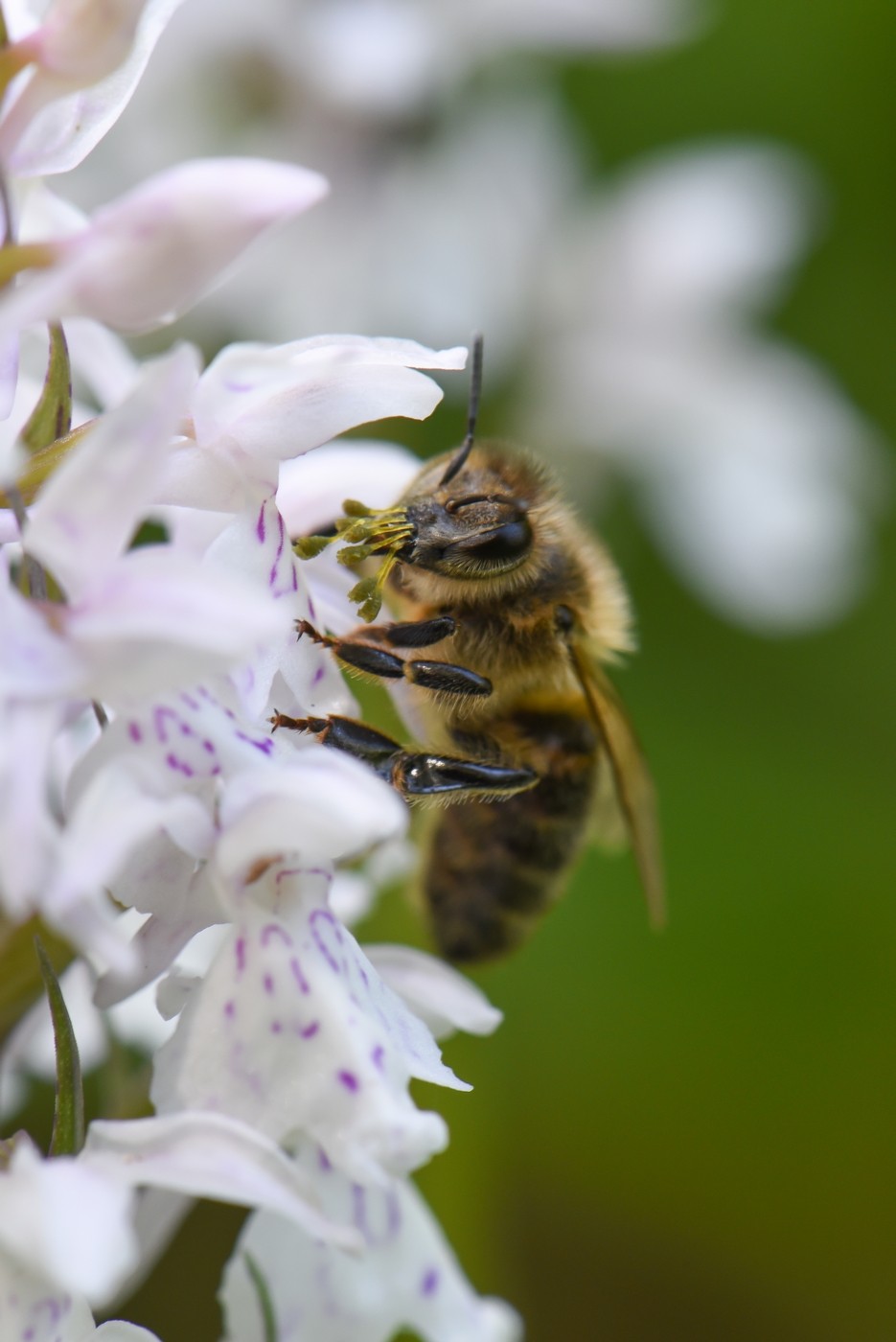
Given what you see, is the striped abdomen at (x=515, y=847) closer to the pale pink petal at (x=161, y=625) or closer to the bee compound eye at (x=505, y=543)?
the bee compound eye at (x=505, y=543)

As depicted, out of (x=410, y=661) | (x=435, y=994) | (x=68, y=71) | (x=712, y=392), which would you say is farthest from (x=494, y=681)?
(x=712, y=392)

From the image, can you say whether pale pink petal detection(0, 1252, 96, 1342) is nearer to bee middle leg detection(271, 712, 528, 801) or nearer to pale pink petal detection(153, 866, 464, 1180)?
pale pink petal detection(153, 866, 464, 1180)

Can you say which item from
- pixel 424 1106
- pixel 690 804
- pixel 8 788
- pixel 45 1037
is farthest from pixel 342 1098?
pixel 690 804

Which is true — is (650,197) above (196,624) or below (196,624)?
below

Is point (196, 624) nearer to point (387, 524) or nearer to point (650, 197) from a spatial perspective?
point (387, 524)

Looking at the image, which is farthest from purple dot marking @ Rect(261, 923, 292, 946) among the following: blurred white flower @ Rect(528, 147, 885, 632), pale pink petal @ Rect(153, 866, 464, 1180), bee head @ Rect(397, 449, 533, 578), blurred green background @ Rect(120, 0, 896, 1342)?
blurred white flower @ Rect(528, 147, 885, 632)

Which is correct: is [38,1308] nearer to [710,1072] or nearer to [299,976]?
[299,976]

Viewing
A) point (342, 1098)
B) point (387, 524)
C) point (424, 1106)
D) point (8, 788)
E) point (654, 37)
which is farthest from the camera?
point (654, 37)

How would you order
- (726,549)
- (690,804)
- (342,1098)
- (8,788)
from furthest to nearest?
(726,549)
(690,804)
(342,1098)
(8,788)

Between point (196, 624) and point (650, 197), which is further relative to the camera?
point (650, 197)
